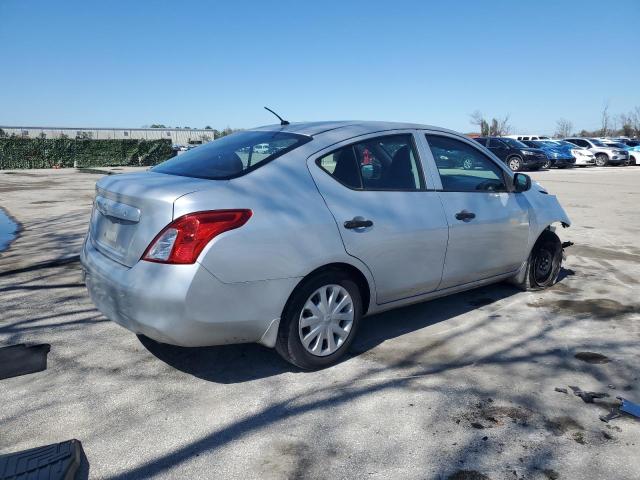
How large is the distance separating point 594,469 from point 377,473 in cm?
104

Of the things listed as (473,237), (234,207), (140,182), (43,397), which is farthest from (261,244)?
(473,237)

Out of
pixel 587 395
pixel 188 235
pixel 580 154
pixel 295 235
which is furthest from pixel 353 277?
pixel 580 154

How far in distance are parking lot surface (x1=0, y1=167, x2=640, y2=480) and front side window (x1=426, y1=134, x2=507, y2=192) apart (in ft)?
3.75

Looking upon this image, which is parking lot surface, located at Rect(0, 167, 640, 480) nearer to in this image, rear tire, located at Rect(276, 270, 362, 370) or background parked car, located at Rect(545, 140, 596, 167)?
rear tire, located at Rect(276, 270, 362, 370)

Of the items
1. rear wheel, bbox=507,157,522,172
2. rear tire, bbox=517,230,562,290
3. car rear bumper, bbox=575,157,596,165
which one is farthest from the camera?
car rear bumper, bbox=575,157,596,165

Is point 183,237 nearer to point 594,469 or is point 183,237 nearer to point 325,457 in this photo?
point 325,457

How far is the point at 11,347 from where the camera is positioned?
156 inches

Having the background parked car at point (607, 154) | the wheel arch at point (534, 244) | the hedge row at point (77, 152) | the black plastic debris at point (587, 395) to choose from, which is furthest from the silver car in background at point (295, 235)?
the hedge row at point (77, 152)

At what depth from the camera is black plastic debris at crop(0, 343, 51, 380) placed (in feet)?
11.8

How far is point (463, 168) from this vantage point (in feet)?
15.3

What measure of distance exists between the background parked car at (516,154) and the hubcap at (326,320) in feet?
76.1

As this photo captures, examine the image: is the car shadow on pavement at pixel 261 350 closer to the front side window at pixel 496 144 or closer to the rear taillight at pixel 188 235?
the rear taillight at pixel 188 235

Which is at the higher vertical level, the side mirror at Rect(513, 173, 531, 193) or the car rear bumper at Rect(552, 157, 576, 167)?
the car rear bumper at Rect(552, 157, 576, 167)

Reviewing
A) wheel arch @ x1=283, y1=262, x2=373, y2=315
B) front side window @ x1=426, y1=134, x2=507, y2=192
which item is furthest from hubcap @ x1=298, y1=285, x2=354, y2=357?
front side window @ x1=426, y1=134, x2=507, y2=192
